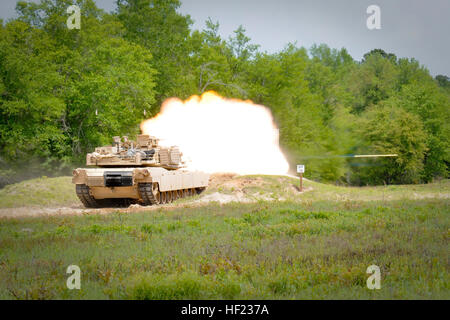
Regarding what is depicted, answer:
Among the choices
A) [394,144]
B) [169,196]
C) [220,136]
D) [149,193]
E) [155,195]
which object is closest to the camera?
[149,193]

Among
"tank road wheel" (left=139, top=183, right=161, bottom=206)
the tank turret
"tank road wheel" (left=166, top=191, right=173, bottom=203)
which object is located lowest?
"tank road wheel" (left=166, top=191, right=173, bottom=203)

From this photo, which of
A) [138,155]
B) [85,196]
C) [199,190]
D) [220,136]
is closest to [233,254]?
[85,196]

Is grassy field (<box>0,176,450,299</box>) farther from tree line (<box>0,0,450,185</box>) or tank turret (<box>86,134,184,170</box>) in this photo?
tree line (<box>0,0,450,185</box>)

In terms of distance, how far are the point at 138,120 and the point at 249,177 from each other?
14.1 metres

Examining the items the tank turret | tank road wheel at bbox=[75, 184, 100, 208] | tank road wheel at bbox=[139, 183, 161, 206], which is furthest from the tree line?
tank road wheel at bbox=[75, 184, 100, 208]

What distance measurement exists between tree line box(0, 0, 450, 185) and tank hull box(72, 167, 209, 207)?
29.4ft

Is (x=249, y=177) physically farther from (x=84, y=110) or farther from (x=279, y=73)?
(x=279, y=73)

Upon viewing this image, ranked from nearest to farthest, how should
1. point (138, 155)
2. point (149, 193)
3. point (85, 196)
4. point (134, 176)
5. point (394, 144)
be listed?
point (134, 176) → point (149, 193) → point (85, 196) → point (138, 155) → point (394, 144)

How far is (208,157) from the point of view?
30953mm

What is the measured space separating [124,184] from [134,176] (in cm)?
49

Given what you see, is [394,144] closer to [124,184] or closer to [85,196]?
[124,184]

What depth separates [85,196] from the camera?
19.9 meters

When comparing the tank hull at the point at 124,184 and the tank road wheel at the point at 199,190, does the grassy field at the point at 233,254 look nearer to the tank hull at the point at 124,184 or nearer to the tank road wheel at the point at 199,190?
the tank hull at the point at 124,184

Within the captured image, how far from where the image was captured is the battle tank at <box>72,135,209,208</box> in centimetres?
1922
